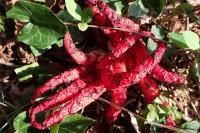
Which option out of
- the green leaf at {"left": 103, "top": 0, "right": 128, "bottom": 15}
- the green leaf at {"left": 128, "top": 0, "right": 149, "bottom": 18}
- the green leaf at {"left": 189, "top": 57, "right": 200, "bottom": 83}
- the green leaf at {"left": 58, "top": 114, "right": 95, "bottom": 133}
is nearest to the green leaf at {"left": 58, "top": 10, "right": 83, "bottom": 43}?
the green leaf at {"left": 103, "top": 0, "right": 128, "bottom": 15}

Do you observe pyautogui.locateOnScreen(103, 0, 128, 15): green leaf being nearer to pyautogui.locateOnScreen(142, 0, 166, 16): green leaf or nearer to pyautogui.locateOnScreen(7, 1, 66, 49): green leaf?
pyautogui.locateOnScreen(142, 0, 166, 16): green leaf

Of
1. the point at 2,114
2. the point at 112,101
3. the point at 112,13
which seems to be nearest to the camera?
the point at 112,13

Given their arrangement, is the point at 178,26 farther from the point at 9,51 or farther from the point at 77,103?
the point at 9,51

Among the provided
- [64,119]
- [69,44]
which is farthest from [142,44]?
[64,119]

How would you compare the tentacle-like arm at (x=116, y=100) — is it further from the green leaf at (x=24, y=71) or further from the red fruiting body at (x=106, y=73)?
the green leaf at (x=24, y=71)

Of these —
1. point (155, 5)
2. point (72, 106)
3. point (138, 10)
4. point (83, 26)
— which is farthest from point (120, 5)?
point (72, 106)

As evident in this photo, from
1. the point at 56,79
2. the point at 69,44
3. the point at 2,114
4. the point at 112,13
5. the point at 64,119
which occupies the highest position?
the point at 112,13
